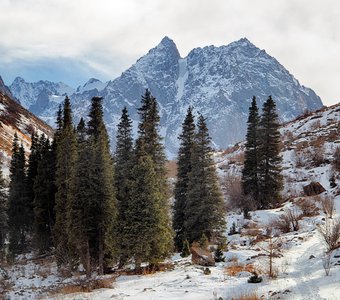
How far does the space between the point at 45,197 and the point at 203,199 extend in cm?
1977

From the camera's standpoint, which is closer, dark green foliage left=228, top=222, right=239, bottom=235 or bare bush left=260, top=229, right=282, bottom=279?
bare bush left=260, top=229, right=282, bottom=279

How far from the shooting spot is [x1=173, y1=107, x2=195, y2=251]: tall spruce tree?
3581 cm

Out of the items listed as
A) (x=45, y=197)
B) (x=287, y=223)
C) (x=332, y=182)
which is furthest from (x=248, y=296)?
(x=45, y=197)

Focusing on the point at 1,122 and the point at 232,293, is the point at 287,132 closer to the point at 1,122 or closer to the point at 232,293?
the point at 232,293

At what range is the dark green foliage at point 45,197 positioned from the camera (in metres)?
41.5

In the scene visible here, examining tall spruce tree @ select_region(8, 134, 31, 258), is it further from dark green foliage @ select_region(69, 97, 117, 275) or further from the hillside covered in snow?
dark green foliage @ select_region(69, 97, 117, 275)

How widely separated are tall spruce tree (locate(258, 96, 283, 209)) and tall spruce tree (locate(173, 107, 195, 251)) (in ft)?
36.2

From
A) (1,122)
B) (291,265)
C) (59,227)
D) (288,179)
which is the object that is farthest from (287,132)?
(1,122)

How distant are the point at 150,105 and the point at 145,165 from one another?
10.3 meters

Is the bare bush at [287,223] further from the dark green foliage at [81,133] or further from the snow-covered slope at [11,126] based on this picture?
the snow-covered slope at [11,126]

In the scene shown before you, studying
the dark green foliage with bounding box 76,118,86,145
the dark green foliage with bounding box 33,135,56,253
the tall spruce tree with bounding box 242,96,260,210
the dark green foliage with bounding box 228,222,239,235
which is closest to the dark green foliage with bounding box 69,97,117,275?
the dark green foliage with bounding box 76,118,86,145

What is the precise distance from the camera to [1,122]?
11838cm

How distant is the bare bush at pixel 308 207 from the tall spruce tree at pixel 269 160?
6.73 meters

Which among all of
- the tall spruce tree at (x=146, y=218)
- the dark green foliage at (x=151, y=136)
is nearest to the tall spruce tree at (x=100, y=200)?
the tall spruce tree at (x=146, y=218)
